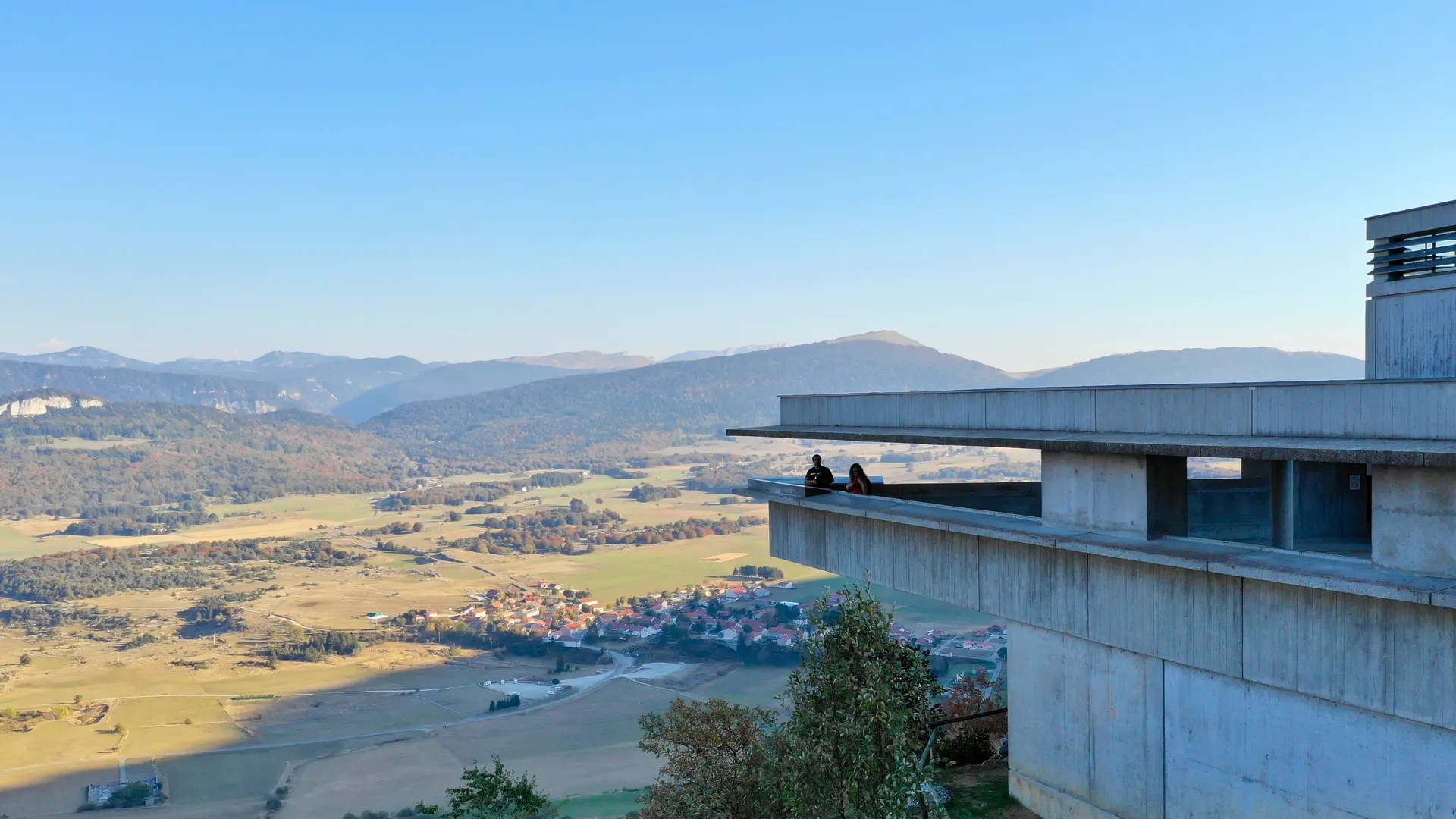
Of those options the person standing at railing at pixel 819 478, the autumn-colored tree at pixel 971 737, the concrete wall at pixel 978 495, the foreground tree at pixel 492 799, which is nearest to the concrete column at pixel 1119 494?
the concrete wall at pixel 978 495

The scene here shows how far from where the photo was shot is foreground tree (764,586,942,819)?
1301cm

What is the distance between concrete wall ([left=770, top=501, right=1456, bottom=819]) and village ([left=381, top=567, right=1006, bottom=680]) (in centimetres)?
8010

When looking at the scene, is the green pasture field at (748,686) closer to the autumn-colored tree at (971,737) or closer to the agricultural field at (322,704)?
the agricultural field at (322,704)

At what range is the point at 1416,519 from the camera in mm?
10484

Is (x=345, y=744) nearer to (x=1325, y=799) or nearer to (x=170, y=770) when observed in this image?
(x=170, y=770)

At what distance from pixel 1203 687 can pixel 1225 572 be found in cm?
158

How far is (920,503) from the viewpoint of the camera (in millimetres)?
17938

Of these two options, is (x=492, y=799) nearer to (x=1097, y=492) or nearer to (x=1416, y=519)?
(x=1097, y=492)

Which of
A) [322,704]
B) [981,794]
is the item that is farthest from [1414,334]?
[322,704]

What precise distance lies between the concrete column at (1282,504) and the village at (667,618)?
267ft

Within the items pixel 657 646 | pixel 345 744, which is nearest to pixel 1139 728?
pixel 345 744

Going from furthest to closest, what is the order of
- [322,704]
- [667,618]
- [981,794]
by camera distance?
[667,618] < [322,704] < [981,794]

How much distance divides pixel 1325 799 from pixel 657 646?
10668 centimetres

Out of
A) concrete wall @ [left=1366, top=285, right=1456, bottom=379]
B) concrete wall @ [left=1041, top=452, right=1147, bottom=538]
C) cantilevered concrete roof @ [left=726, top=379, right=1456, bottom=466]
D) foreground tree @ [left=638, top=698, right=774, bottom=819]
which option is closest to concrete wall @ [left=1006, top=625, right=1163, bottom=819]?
concrete wall @ [left=1041, top=452, right=1147, bottom=538]
